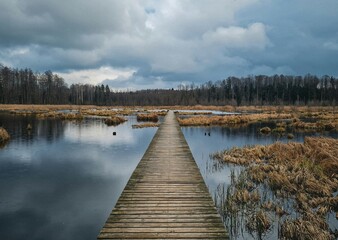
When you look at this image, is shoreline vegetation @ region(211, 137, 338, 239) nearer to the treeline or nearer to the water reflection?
the water reflection

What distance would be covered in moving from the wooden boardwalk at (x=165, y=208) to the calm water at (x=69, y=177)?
1504mm

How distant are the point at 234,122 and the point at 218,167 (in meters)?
25.9

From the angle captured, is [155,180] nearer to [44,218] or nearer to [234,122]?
[44,218]

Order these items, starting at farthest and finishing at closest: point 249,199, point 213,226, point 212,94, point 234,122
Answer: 1. point 212,94
2. point 234,122
3. point 249,199
4. point 213,226

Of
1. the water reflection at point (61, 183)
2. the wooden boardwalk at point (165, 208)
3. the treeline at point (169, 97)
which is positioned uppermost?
the treeline at point (169, 97)

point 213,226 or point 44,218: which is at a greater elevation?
point 213,226

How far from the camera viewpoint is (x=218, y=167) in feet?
51.6

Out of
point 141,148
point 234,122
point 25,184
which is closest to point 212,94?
point 234,122

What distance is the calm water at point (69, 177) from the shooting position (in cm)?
927

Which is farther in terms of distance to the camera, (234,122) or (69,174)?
(234,122)

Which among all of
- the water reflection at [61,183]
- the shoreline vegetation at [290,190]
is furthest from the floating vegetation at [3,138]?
the shoreline vegetation at [290,190]

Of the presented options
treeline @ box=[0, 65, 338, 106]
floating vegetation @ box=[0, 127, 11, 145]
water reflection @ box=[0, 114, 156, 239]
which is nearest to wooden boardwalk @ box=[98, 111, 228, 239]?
water reflection @ box=[0, 114, 156, 239]

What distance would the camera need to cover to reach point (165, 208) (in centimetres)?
784

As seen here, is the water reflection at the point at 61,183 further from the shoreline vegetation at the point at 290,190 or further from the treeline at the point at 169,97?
A: the treeline at the point at 169,97
